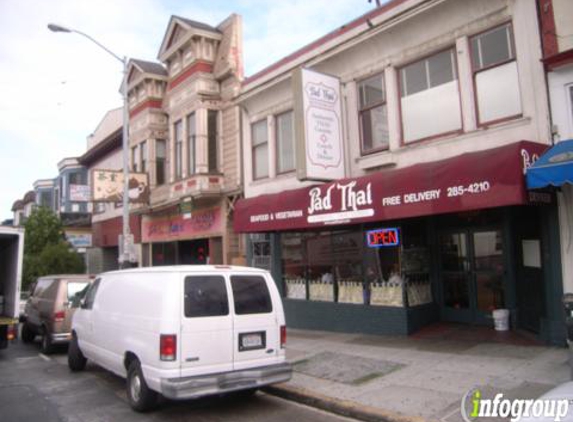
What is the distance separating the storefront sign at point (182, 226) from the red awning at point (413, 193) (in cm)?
506

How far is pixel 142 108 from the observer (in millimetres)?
22219

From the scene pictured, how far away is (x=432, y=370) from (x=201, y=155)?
1205 cm

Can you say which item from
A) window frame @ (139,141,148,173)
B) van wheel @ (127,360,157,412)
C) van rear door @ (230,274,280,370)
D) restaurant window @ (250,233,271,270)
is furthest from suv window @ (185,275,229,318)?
window frame @ (139,141,148,173)

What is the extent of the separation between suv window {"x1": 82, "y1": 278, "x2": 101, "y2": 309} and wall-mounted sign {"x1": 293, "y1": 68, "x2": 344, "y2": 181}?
4674mm

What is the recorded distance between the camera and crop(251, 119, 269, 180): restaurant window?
15.2 meters

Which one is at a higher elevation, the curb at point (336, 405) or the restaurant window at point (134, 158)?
the restaurant window at point (134, 158)

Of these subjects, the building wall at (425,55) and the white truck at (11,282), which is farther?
the white truck at (11,282)

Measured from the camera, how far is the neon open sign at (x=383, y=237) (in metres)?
11.0

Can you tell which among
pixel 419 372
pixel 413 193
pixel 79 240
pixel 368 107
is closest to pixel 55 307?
pixel 419 372

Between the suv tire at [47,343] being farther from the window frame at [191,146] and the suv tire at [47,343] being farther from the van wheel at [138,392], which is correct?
the window frame at [191,146]

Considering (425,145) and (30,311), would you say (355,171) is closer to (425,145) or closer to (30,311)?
(425,145)

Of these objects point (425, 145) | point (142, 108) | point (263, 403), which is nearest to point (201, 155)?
point (142, 108)

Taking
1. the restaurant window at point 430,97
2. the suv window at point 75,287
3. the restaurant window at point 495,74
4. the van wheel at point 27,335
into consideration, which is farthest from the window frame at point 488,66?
the van wheel at point 27,335

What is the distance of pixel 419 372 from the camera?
7.94 metres
